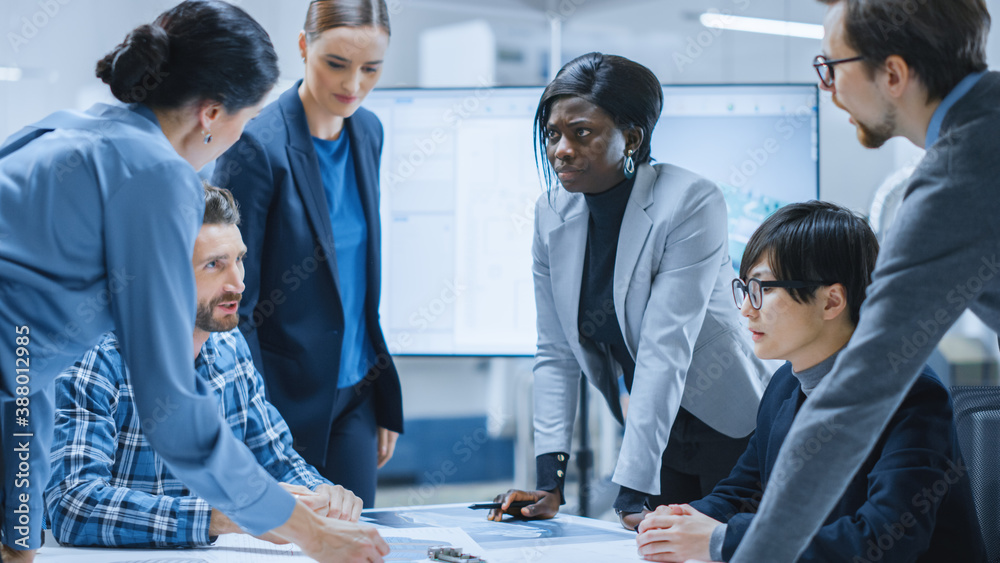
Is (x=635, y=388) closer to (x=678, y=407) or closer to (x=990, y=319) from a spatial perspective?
(x=678, y=407)

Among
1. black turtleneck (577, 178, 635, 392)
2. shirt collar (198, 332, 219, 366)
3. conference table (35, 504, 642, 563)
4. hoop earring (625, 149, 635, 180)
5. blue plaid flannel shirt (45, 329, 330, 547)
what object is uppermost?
hoop earring (625, 149, 635, 180)

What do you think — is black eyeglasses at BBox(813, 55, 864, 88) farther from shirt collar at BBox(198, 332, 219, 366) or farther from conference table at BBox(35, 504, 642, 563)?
shirt collar at BBox(198, 332, 219, 366)

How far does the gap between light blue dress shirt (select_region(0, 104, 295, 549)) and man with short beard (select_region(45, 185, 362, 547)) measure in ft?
0.10

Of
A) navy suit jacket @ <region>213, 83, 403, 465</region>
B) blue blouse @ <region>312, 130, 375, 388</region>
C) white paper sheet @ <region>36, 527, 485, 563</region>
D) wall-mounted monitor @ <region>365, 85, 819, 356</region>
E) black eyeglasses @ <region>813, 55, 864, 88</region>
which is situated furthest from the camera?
wall-mounted monitor @ <region>365, 85, 819, 356</region>

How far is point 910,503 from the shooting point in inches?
42.9

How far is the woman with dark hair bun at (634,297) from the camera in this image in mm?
1562

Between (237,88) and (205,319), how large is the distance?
1.93ft

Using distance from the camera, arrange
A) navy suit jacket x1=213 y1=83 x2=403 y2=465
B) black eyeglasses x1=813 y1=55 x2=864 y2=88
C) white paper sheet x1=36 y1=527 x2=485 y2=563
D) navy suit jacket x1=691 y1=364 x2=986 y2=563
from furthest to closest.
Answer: navy suit jacket x1=213 y1=83 x2=403 y2=465 < white paper sheet x1=36 y1=527 x2=485 y2=563 < navy suit jacket x1=691 y1=364 x2=986 y2=563 < black eyeglasses x1=813 y1=55 x2=864 y2=88

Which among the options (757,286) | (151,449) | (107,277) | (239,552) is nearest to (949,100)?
(757,286)

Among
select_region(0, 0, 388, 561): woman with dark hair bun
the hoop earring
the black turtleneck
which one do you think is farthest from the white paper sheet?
the hoop earring

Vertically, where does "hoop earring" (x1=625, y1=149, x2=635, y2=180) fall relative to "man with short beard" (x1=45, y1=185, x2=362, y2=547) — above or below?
above

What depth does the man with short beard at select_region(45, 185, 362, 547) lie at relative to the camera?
1.31m

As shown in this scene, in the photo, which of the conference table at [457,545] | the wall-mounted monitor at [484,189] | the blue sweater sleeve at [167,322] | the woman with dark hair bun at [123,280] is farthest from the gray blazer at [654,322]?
the wall-mounted monitor at [484,189]

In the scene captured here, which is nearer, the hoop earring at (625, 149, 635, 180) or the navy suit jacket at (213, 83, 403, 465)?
the hoop earring at (625, 149, 635, 180)
